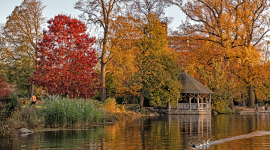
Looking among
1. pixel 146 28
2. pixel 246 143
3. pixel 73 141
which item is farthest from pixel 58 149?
pixel 146 28

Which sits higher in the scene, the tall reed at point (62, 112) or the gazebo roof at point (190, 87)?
the gazebo roof at point (190, 87)

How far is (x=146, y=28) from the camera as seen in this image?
43219 mm

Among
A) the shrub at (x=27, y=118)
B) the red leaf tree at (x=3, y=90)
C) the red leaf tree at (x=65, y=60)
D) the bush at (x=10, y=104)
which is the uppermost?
the red leaf tree at (x=65, y=60)

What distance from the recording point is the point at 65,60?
25312mm

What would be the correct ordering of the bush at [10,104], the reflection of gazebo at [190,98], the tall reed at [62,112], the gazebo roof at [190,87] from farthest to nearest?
the reflection of gazebo at [190,98] < the gazebo roof at [190,87] < the tall reed at [62,112] < the bush at [10,104]

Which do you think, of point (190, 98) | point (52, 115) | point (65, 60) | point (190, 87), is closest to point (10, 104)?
point (52, 115)

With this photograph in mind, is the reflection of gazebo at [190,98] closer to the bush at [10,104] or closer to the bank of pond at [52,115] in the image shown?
the bank of pond at [52,115]

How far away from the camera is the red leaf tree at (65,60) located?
24938 millimetres

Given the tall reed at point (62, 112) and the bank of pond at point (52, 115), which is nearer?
the bank of pond at point (52, 115)

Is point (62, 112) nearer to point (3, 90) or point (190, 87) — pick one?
point (3, 90)

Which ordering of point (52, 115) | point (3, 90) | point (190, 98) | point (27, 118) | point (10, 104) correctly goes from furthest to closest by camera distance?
point (190, 98)
point (3, 90)
point (52, 115)
point (27, 118)
point (10, 104)

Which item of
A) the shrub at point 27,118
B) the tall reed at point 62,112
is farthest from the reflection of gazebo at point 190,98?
the shrub at point 27,118

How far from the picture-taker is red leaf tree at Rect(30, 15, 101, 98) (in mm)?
24938

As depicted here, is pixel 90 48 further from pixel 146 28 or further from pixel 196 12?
pixel 196 12
